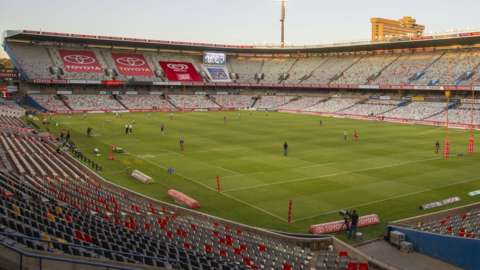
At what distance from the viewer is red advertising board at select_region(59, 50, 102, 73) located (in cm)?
9362

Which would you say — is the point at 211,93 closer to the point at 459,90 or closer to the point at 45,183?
the point at 459,90

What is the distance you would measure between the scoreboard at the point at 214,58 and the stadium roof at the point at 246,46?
4.37 ft

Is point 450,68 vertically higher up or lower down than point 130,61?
lower down

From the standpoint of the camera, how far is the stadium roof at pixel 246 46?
79688mm

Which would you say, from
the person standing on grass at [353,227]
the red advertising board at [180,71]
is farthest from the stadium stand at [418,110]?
the person standing on grass at [353,227]

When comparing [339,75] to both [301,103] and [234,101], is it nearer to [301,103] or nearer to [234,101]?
[301,103]

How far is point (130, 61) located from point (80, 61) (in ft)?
38.5

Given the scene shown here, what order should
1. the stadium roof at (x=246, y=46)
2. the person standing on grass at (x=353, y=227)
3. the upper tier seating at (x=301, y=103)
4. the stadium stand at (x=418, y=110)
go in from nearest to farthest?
the person standing on grass at (x=353, y=227) < the stadium stand at (x=418, y=110) < the stadium roof at (x=246, y=46) < the upper tier seating at (x=301, y=103)

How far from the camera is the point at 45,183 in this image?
905 inches

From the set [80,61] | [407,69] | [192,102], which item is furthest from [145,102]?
[407,69]

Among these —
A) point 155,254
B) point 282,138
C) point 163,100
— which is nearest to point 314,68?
point 163,100

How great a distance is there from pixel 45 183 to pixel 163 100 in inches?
3027

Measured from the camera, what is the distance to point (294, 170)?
106 ft

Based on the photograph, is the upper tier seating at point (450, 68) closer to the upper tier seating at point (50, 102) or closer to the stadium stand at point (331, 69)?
the stadium stand at point (331, 69)
